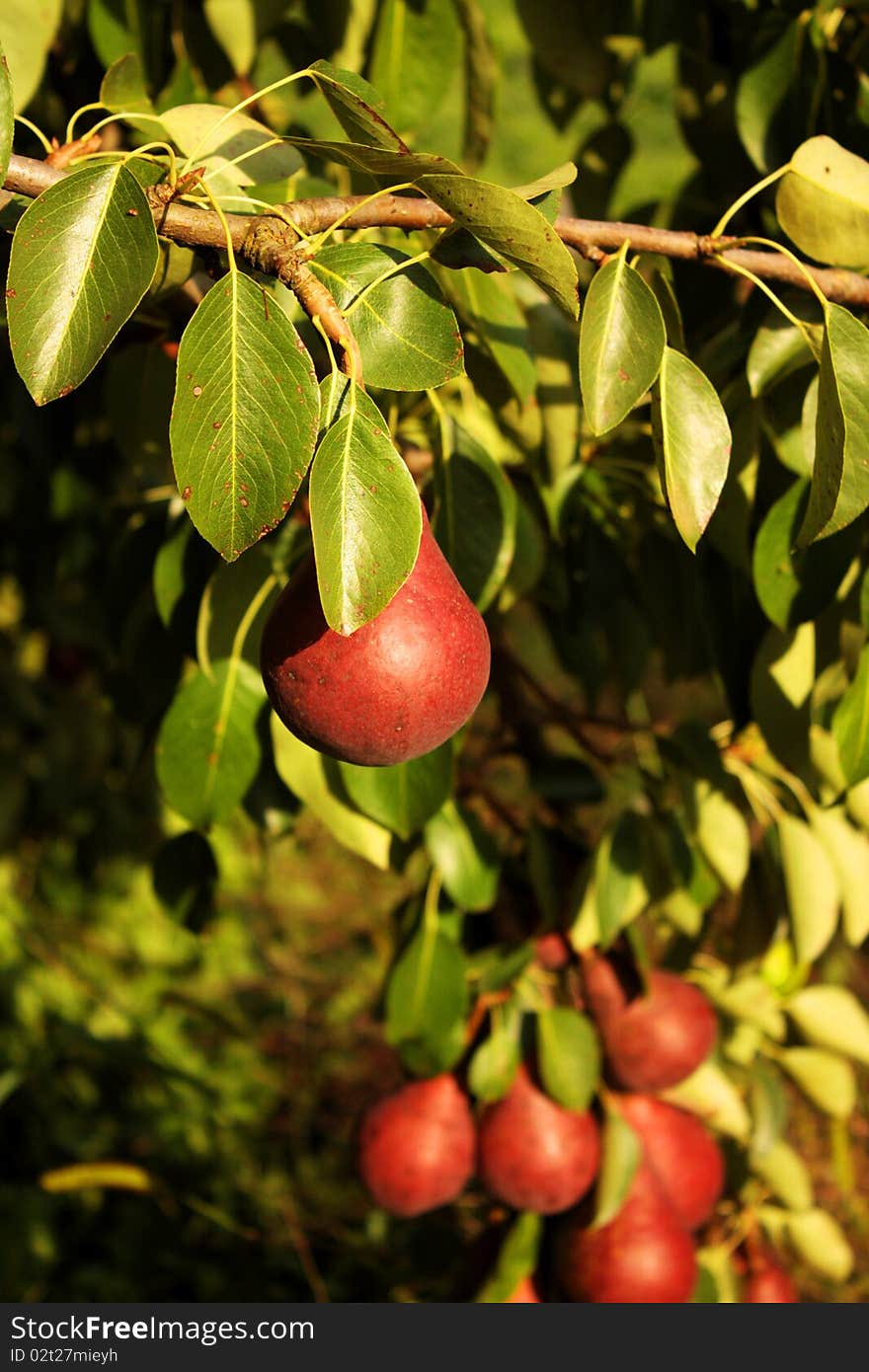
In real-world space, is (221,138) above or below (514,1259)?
above

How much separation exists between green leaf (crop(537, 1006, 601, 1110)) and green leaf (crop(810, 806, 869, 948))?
293mm

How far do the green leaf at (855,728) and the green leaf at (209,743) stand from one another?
442mm

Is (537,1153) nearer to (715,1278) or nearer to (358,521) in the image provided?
(715,1278)

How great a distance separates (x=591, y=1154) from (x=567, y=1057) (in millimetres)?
120

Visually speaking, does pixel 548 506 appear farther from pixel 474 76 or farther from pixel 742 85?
pixel 474 76

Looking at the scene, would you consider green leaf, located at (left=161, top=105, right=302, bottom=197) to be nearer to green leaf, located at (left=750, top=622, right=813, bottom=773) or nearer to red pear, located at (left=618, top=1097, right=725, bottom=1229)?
green leaf, located at (left=750, top=622, right=813, bottom=773)

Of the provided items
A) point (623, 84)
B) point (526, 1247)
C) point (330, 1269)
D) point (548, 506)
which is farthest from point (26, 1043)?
point (623, 84)

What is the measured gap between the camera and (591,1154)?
129 cm

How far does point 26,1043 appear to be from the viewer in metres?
2.17

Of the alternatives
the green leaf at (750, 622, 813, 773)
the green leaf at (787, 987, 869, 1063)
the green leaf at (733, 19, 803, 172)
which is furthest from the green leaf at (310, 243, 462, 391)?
the green leaf at (787, 987, 869, 1063)

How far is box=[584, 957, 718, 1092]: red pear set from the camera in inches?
51.3

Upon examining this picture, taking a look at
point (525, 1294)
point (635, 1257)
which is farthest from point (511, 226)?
point (525, 1294)

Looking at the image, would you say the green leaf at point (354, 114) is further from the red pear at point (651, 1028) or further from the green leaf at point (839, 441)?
the red pear at point (651, 1028)

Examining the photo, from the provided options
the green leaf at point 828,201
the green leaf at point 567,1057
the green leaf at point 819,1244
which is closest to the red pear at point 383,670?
the green leaf at point 828,201
